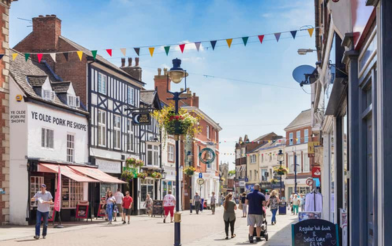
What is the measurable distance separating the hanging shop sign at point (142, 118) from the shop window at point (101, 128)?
7.52 ft

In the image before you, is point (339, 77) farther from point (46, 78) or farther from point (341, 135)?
point (46, 78)

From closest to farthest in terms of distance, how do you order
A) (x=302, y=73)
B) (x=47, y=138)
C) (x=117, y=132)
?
1. (x=302, y=73)
2. (x=47, y=138)
3. (x=117, y=132)

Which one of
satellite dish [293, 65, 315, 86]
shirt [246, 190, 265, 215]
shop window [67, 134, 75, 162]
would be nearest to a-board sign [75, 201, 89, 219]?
shop window [67, 134, 75, 162]

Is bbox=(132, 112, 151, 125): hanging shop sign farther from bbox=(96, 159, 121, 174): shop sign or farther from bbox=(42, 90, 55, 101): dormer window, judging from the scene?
bbox=(42, 90, 55, 101): dormer window

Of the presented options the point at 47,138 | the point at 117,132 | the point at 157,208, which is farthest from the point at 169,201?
the point at 117,132

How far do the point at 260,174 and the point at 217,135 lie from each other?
2046 centimetres

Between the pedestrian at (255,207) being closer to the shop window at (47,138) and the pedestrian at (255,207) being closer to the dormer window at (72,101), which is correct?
the shop window at (47,138)

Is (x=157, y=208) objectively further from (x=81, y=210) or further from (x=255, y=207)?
(x=255, y=207)

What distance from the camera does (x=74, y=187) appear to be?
30.3 meters

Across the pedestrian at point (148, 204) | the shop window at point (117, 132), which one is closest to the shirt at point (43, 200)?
the shop window at point (117, 132)

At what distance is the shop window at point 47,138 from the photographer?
27.5m

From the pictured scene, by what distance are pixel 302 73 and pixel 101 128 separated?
17.4 metres

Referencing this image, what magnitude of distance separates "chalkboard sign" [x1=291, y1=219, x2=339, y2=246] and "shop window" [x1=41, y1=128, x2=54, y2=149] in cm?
2064

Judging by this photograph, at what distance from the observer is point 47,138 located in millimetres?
27969
